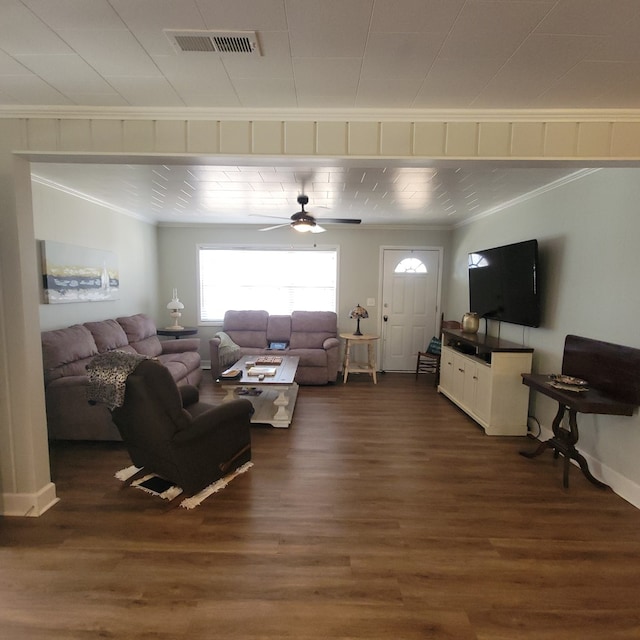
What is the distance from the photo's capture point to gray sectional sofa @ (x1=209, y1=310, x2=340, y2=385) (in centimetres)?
517

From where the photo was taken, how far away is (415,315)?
5941 mm

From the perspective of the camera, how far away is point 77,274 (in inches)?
151

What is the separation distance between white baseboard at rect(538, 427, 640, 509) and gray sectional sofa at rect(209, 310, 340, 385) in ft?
10.4

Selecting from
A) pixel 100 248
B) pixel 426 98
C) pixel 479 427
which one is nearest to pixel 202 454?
pixel 426 98

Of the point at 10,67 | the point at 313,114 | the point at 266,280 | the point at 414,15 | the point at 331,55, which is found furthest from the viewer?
the point at 266,280

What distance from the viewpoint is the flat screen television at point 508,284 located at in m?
3.30

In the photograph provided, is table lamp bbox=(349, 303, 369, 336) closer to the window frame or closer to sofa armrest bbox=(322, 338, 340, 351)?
sofa armrest bbox=(322, 338, 340, 351)

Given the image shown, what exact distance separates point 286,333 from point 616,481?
428 centimetres

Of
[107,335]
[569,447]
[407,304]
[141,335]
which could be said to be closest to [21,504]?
[107,335]

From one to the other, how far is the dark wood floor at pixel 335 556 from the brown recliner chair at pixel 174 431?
221 mm

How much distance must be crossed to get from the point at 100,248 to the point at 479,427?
508cm

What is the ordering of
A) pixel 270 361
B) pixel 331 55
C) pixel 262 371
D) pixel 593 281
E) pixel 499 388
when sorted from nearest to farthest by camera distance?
pixel 331 55
pixel 593 281
pixel 499 388
pixel 262 371
pixel 270 361

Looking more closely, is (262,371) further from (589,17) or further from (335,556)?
(589,17)

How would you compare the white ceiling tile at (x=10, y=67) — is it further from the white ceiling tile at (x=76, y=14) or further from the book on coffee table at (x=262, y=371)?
the book on coffee table at (x=262, y=371)
